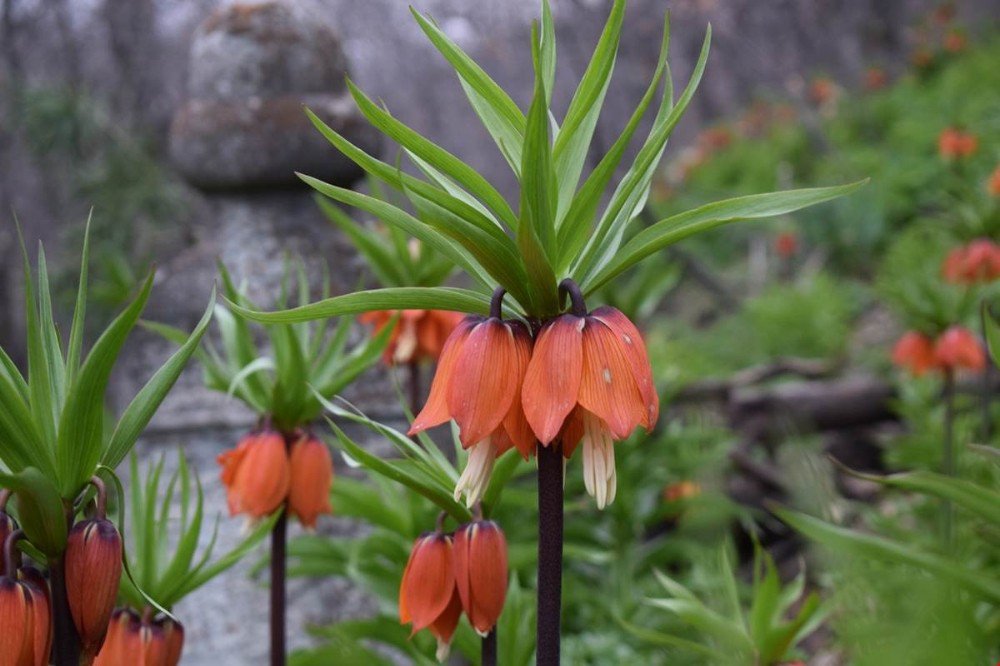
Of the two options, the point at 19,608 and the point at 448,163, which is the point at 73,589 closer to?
the point at 19,608

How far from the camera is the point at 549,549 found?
2.79 ft

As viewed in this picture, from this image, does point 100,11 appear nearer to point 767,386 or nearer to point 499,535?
point 767,386

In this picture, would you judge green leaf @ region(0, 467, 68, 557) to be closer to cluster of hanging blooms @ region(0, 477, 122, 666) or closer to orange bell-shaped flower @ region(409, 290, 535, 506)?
cluster of hanging blooms @ region(0, 477, 122, 666)

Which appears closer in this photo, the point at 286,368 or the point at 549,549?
the point at 549,549

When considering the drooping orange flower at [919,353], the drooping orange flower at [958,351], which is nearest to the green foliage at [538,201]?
the drooping orange flower at [958,351]

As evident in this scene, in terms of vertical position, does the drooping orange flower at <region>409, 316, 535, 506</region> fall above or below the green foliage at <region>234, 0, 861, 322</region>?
below

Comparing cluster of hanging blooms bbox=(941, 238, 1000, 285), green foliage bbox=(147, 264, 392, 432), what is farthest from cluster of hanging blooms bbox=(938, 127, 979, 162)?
green foliage bbox=(147, 264, 392, 432)

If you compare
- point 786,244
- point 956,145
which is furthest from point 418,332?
point 786,244

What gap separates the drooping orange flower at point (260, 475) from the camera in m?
1.30

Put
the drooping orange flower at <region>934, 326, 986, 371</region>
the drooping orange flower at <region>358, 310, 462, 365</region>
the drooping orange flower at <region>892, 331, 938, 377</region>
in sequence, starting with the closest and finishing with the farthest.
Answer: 1. the drooping orange flower at <region>358, 310, 462, 365</region>
2. the drooping orange flower at <region>934, 326, 986, 371</region>
3. the drooping orange flower at <region>892, 331, 938, 377</region>

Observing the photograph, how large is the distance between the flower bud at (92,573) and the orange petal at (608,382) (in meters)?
0.40

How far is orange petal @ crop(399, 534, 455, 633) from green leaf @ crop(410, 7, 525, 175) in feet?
1.27

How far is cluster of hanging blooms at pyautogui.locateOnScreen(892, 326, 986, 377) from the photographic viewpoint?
2.51 metres

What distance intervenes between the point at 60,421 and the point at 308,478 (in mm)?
557
